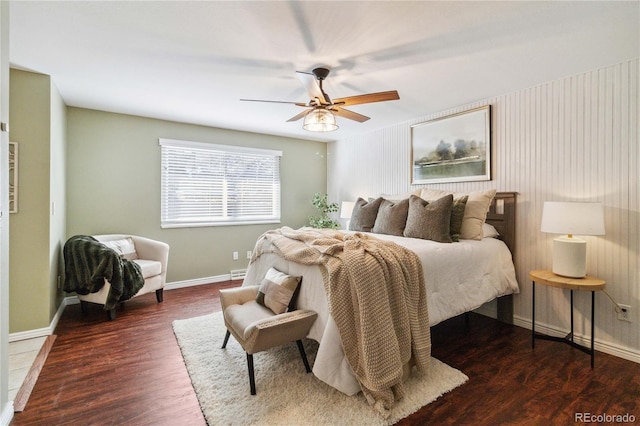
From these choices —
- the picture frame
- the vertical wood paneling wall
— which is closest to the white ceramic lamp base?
the vertical wood paneling wall

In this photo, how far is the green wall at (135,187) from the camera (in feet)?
12.3

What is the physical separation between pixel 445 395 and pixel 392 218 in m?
1.74

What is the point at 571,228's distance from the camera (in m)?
2.39

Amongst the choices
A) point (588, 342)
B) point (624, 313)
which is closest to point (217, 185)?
point (588, 342)

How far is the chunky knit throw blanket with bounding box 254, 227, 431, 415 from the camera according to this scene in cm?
181

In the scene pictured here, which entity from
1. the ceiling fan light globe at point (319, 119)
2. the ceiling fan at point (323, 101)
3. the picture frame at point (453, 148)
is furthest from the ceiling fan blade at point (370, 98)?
the picture frame at point (453, 148)

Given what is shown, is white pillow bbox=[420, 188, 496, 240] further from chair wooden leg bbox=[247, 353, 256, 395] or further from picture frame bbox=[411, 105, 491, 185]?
chair wooden leg bbox=[247, 353, 256, 395]

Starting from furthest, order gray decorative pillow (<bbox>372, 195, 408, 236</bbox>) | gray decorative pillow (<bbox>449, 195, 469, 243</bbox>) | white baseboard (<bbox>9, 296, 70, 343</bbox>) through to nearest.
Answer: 1. gray decorative pillow (<bbox>372, 195, 408, 236</bbox>)
2. gray decorative pillow (<bbox>449, 195, 469, 243</bbox>)
3. white baseboard (<bbox>9, 296, 70, 343</bbox>)

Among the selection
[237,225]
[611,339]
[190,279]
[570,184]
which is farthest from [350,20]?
[190,279]

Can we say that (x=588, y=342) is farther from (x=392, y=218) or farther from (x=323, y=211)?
(x=323, y=211)

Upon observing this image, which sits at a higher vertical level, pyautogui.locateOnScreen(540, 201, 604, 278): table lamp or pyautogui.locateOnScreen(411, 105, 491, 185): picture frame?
pyautogui.locateOnScreen(411, 105, 491, 185): picture frame

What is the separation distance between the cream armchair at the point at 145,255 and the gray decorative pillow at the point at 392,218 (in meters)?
2.62

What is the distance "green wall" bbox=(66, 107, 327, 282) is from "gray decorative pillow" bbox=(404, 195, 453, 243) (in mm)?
2823

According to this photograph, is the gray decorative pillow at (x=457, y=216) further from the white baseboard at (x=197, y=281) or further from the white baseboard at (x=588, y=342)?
the white baseboard at (x=197, y=281)
